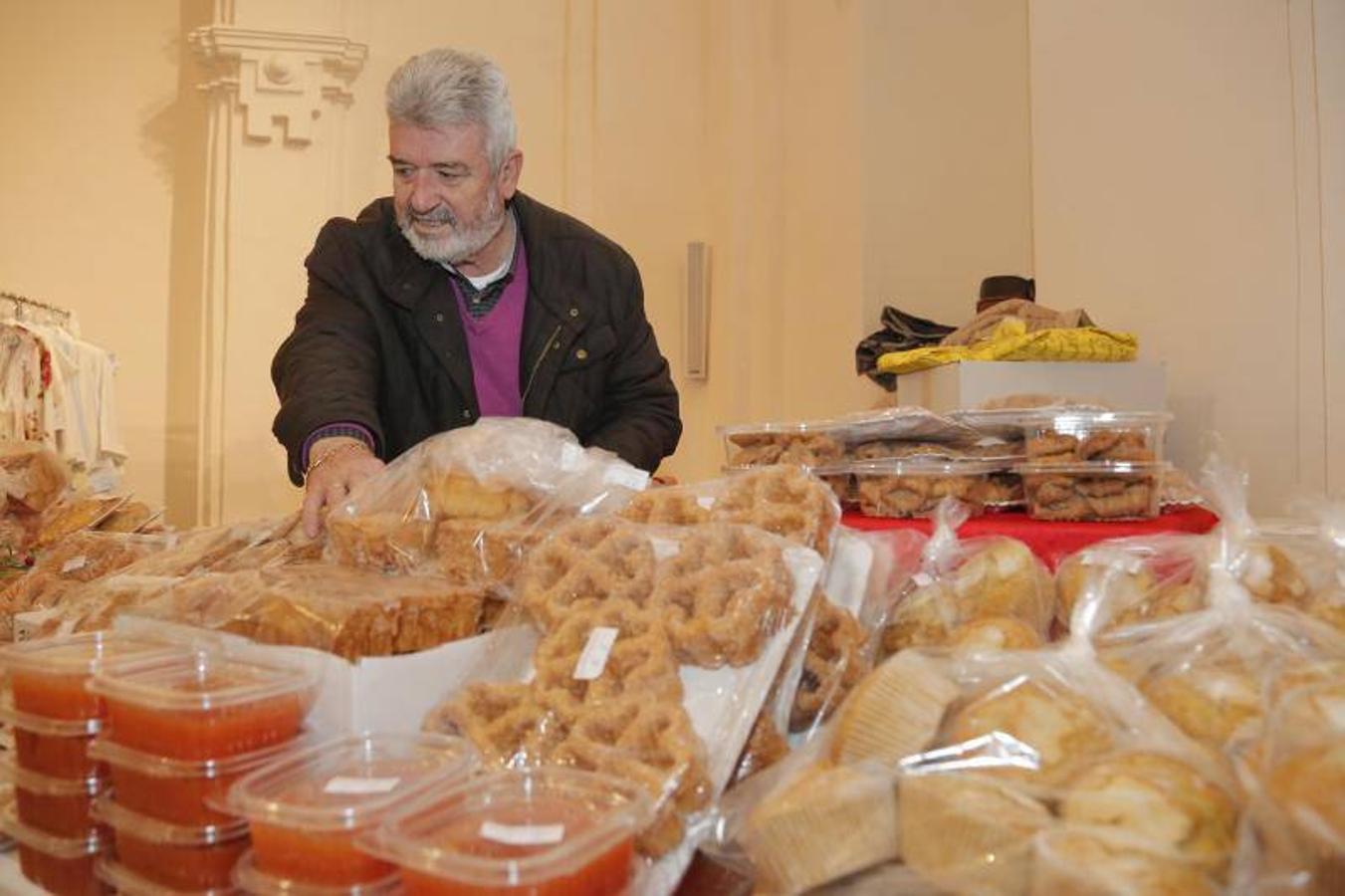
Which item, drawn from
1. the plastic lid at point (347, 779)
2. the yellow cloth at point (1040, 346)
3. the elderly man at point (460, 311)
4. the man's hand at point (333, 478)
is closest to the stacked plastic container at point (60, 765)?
the plastic lid at point (347, 779)

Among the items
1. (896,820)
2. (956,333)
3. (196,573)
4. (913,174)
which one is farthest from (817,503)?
(913,174)

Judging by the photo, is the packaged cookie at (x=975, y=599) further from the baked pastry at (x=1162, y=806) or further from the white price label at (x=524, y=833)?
the white price label at (x=524, y=833)

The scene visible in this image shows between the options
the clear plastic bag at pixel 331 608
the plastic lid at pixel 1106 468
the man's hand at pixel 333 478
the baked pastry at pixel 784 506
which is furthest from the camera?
the plastic lid at pixel 1106 468

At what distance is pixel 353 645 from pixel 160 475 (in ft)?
21.0

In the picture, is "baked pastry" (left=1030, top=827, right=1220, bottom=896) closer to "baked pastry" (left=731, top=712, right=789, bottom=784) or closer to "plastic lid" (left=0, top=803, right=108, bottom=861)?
"baked pastry" (left=731, top=712, right=789, bottom=784)

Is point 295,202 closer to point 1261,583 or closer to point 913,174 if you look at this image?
point 913,174

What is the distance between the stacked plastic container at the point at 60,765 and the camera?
1.25m

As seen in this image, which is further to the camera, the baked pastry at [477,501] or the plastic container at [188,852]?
the baked pastry at [477,501]

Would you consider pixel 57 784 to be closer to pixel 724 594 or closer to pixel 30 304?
pixel 724 594

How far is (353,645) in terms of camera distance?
130 centimetres

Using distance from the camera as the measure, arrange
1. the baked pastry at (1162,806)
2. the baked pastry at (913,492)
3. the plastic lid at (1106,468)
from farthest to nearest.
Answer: the baked pastry at (913,492) → the plastic lid at (1106,468) → the baked pastry at (1162,806)

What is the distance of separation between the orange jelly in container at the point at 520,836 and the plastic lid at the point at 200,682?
293mm

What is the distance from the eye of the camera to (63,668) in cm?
127

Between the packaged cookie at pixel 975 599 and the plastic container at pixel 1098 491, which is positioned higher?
the plastic container at pixel 1098 491
